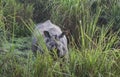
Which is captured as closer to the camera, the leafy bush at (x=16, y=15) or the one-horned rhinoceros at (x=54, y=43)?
the one-horned rhinoceros at (x=54, y=43)

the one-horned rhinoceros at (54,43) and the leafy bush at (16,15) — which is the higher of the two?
the leafy bush at (16,15)

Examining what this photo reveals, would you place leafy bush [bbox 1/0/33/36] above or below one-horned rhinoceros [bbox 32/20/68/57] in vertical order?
above

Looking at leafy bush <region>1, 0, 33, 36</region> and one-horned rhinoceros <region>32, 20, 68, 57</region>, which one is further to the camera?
leafy bush <region>1, 0, 33, 36</region>

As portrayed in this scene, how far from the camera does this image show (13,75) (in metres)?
5.17

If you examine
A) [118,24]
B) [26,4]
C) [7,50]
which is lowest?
[7,50]

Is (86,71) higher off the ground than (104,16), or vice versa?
(104,16)

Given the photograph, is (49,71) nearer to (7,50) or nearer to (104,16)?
(7,50)

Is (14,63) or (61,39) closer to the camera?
(14,63)

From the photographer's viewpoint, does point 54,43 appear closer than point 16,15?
Yes

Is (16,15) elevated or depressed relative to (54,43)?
elevated

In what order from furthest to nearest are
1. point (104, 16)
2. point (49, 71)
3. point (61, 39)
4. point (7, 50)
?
point (104, 16), point (61, 39), point (7, 50), point (49, 71)

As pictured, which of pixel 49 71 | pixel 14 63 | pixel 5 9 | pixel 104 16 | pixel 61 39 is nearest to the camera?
pixel 49 71

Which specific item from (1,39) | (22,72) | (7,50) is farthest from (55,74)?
(1,39)

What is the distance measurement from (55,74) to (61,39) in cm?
159
